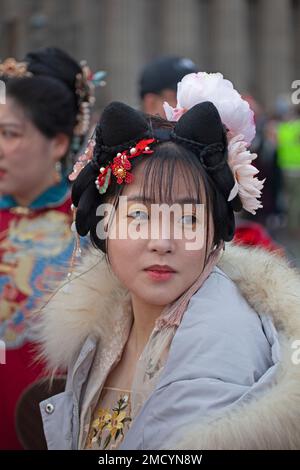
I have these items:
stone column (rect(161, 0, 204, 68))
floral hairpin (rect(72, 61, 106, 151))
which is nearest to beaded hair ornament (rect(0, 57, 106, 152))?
floral hairpin (rect(72, 61, 106, 151))

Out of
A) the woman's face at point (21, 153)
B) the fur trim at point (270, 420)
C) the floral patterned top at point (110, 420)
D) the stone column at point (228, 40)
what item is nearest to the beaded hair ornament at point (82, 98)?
the woman's face at point (21, 153)

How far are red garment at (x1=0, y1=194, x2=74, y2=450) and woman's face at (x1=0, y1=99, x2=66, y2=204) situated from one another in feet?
0.47

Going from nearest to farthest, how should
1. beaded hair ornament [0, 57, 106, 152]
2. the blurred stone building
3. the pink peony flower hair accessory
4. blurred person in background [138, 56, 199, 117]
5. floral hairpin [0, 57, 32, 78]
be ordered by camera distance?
the pink peony flower hair accessory → floral hairpin [0, 57, 32, 78] → beaded hair ornament [0, 57, 106, 152] → blurred person in background [138, 56, 199, 117] → the blurred stone building

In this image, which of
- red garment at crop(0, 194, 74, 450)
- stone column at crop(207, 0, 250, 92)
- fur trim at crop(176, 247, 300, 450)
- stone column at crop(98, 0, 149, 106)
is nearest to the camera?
fur trim at crop(176, 247, 300, 450)

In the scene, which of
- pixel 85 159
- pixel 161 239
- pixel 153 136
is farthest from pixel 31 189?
pixel 161 239

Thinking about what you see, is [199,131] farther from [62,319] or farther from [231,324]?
[62,319]

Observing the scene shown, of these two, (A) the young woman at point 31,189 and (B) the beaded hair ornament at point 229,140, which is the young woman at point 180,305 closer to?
(B) the beaded hair ornament at point 229,140

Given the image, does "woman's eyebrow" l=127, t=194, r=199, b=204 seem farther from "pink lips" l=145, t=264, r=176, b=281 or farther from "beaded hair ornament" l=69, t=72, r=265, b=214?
"pink lips" l=145, t=264, r=176, b=281

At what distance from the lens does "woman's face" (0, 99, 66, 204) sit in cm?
339

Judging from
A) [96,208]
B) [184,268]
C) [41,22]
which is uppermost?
[41,22]

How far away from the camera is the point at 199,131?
1.88 metres

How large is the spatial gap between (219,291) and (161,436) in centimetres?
36

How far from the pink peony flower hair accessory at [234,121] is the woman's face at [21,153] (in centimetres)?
151
